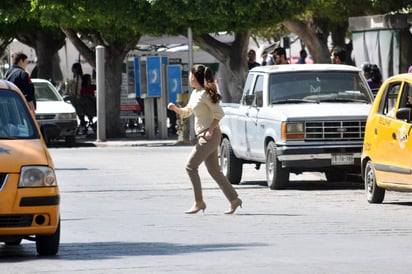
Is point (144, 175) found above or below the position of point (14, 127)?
below

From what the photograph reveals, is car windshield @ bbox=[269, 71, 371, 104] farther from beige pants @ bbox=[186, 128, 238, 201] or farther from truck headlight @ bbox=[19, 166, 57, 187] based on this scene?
truck headlight @ bbox=[19, 166, 57, 187]

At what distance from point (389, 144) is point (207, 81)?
2475 millimetres

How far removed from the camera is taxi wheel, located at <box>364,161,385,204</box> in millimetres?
18125

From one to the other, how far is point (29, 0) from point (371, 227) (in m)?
24.1

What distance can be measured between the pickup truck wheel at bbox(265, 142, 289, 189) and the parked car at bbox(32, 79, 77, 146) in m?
13.7

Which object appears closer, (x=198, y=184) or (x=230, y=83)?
(x=198, y=184)

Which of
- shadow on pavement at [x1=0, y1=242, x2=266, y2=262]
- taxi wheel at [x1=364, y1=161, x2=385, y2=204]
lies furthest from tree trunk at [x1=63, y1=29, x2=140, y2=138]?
shadow on pavement at [x1=0, y1=242, x2=266, y2=262]

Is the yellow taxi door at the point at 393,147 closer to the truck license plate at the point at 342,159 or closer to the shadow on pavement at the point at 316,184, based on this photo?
the truck license plate at the point at 342,159

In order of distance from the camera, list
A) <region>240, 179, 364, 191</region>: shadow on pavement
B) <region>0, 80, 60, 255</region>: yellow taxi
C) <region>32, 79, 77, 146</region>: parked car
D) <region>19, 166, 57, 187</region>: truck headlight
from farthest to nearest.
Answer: <region>32, 79, 77, 146</region>: parked car
<region>240, 179, 364, 191</region>: shadow on pavement
<region>19, 166, 57, 187</region>: truck headlight
<region>0, 80, 60, 255</region>: yellow taxi

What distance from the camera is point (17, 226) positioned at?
1168cm

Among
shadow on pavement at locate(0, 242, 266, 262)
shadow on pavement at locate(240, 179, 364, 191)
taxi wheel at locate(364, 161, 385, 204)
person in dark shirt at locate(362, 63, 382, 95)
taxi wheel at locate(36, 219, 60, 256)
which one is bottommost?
shadow on pavement at locate(240, 179, 364, 191)

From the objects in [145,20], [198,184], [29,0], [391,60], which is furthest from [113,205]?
[29,0]

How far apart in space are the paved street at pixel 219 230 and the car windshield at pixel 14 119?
104cm

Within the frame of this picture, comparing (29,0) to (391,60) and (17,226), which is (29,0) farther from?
(17,226)
